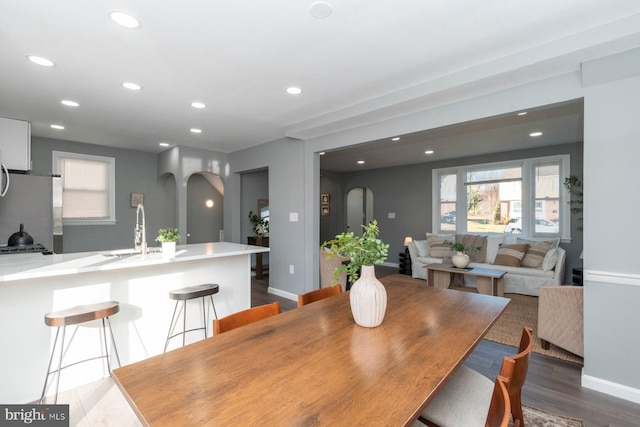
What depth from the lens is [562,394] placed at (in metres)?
2.23

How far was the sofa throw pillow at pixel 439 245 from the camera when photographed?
5.99 meters

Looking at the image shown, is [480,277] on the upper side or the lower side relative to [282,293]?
upper

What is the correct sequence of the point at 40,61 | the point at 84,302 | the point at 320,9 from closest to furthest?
the point at 320,9 → the point at 84,302 → the point at 40,61

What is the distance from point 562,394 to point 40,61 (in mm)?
4766

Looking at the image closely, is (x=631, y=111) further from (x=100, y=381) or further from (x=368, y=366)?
(x=100, y=381)

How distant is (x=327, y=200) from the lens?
339 inches

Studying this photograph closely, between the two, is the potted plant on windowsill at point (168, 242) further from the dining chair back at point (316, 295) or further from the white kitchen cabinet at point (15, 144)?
the white kitchen cabinet at point (15, 144)

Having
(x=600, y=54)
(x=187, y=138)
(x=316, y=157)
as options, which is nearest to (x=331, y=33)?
(x=600, y=54)

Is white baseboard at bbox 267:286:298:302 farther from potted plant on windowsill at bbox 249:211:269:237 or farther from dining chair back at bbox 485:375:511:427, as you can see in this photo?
dining chair back at bbox 485:375:511:427

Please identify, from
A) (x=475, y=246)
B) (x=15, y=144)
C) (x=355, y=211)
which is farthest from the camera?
(x=355, y=211)

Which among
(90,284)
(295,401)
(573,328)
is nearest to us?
(295,401)

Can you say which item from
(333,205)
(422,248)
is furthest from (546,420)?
(333,205)

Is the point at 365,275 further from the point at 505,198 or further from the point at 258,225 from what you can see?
the point at 505,198

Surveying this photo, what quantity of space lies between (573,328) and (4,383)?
4.36m
